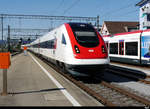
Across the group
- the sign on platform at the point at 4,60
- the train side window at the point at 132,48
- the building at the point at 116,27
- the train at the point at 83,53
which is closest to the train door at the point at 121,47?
the train side window at the point at 132,48

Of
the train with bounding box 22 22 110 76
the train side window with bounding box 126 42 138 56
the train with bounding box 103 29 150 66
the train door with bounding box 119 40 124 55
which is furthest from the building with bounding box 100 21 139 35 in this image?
the train with bounding box 22 22 110 76

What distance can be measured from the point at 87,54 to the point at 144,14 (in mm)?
28730

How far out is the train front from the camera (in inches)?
342

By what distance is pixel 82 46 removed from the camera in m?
9.02

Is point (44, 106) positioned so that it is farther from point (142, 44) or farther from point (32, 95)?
point (142, 44)

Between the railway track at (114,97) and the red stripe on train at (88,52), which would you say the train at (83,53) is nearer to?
the red stripe on train at (88,52)

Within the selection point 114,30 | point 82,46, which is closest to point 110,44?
point 82,46

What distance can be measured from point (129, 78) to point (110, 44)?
405 inches

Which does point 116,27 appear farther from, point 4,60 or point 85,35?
point 4,60

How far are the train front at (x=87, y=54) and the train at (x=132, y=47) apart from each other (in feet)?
22.0

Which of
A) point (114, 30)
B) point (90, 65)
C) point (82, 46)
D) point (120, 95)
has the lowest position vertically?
point (120, 95)

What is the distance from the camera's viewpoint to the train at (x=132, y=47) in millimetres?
15039

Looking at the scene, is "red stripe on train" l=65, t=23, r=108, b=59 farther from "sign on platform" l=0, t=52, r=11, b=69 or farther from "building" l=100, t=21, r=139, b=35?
"building" l=100, t=21, r=139, b=35

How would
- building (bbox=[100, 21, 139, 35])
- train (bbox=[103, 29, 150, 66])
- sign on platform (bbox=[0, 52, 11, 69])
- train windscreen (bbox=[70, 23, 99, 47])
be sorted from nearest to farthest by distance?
sign on platform (bbox=[0, 52, 11, 69]) → train windscreen (bbox=[70, 23, 99, 47]) → train (bbox=[103, 29, 150, 66]) → building (bbox=[100, 21, 139, 35])
